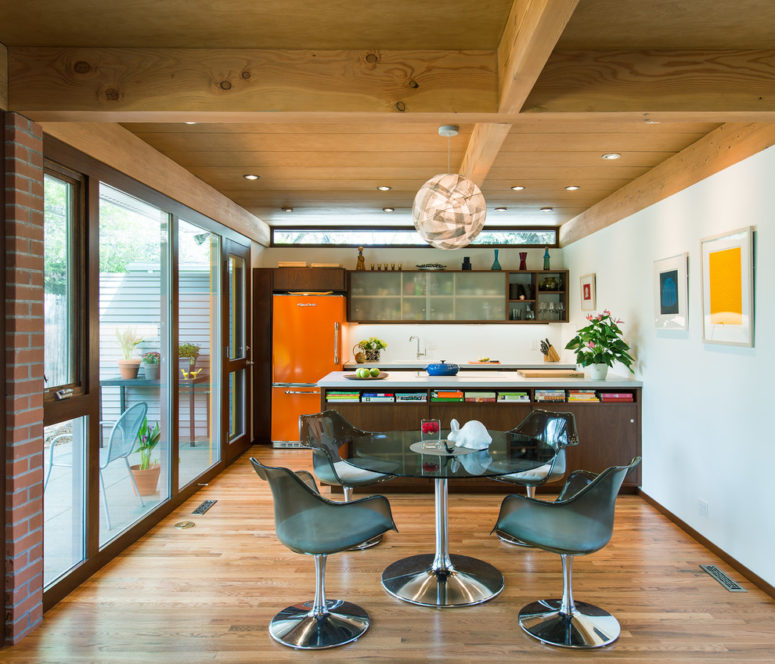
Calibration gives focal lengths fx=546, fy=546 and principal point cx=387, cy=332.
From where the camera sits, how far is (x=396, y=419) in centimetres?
454

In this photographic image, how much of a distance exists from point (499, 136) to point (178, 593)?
2.99 m

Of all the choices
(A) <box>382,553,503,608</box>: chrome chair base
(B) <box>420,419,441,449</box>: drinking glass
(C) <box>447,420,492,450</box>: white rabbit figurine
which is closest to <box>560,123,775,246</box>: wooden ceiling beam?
(C) <box>447,420,492,450</box>: white rabbit figurine

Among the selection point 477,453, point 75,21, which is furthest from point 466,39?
point 477,453

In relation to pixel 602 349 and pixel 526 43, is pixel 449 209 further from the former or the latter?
pixel 602 349

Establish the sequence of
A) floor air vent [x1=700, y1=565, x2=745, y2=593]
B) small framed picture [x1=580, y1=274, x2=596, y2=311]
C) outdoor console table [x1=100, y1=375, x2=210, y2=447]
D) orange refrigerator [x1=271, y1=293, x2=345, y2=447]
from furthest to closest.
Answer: orange refrigerator [x1=271, y1=293, x2=345, y2=447] < small framed picture [x1=580, y1=274, x2=596, y2=311] < outdoor console table [x1=100, y1=375, x2=210, y2=447] < floor air vent [x1=700, y1=565, x2=745, y2=593]

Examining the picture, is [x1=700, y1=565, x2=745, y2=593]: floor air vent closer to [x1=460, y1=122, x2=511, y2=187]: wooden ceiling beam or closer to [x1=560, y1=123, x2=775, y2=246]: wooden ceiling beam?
[x1=560, y1=123, x2=775, y2=246]: wooden ceiling beam

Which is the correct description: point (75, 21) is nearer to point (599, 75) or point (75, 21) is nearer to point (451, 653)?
point (599, 75)

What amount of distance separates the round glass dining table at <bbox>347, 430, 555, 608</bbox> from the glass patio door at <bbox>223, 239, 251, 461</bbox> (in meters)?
2.64

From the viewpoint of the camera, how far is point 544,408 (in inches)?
177

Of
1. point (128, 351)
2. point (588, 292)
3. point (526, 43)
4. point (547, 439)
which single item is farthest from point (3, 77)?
point (588, 292)

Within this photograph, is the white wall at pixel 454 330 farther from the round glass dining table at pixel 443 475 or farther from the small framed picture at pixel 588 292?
the round glass dining table at pixel 443 475

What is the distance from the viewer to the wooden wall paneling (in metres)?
6.43

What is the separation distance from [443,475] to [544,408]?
231cm

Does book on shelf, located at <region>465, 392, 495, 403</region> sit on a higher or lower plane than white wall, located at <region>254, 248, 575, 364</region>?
lower
